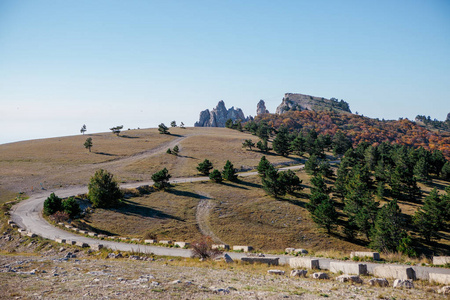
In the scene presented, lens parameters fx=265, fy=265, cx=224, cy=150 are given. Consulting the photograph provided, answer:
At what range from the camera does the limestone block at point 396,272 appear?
14547 mm

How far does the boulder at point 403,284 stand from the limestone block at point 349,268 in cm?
234

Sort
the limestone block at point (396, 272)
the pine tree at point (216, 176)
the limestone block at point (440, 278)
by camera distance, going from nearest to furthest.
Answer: the limestone block at point (440, 278) < the limestone block at point (396, 272) < the pine tree at point (216, 176)

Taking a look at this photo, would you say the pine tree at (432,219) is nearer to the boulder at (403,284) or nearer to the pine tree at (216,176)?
the boulder at (403,284)

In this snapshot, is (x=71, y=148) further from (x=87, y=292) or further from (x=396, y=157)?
(x=396, y=157)

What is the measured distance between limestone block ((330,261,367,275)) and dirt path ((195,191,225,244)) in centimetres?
2604

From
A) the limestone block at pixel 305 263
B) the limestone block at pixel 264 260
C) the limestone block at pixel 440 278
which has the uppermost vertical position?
the limestone block at pixel 440 278

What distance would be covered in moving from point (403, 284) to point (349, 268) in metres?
3.18

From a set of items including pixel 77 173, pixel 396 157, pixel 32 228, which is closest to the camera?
pixel 32 228

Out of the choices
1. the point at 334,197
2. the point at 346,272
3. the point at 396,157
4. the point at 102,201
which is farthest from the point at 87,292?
the point at 396,157

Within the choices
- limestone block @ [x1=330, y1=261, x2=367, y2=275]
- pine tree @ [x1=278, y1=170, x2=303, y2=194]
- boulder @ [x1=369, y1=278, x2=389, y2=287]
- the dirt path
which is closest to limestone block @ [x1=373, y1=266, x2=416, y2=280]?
limestone block @ [x1=330, y1=261, x2=367, y2=275]

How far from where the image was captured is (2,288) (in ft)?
37.8

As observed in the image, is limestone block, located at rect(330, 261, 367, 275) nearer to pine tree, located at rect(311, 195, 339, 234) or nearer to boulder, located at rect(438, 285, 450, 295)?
boulder, located at rect(438, 285, 450, 295)

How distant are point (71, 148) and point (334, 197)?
300 feet

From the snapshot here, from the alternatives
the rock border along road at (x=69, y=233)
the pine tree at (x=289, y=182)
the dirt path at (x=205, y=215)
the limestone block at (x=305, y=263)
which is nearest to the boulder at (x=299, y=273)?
the limestone block at (x=305, y=263)
